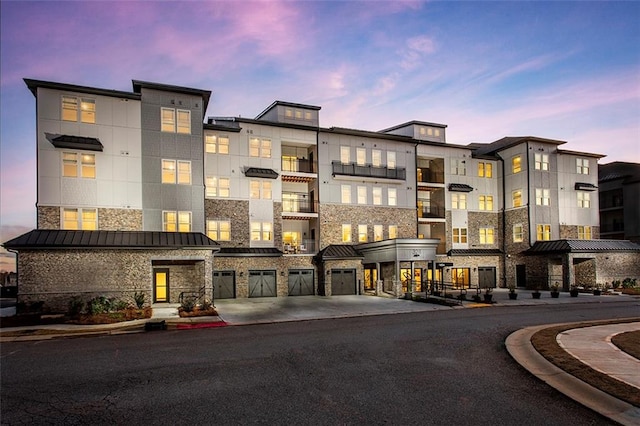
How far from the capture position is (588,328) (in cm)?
1650

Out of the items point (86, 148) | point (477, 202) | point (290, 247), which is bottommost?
point (290, 247)

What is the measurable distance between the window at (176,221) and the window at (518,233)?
107 feet

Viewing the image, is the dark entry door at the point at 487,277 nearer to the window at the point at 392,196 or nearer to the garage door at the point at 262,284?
the window at the point at 392,196

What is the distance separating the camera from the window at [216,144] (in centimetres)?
3294

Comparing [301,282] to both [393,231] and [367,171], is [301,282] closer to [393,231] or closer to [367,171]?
[393,231]

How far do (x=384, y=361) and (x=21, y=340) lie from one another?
1470 cm

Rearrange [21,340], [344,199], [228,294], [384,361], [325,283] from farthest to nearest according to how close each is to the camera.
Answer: [344,199] < [325,283] < [228,294] < [21,340] < [384,361]

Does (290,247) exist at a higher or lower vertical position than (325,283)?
higher

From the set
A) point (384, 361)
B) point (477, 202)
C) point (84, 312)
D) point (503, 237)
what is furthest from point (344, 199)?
point (384, 361)

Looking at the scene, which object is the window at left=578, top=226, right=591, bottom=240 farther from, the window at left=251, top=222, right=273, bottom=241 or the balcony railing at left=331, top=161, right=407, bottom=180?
the window at left=251, top=222, right=273, bottom=241

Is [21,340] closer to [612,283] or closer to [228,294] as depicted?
[228,294]

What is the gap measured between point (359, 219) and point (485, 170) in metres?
16.9

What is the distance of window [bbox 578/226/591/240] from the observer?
43312 millimetres

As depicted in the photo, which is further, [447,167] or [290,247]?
[447,167]
